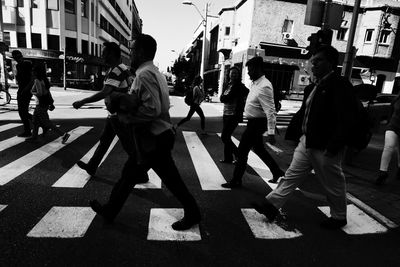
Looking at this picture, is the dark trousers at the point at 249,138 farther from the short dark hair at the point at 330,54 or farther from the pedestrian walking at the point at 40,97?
the pedestrian walking at the point at 40,97

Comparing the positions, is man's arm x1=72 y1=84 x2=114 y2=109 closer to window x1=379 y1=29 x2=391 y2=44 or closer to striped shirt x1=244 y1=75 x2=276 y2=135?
striped shirt x1=244 y1=75 x2=276 y2=135

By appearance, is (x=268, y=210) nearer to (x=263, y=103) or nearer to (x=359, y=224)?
(x=359, y=224)

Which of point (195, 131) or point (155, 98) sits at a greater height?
point (155, 98)

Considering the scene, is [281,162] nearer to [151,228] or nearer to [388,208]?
[388,208]

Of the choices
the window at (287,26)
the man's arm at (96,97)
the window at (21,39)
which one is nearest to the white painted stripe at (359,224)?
the man's arm at (96,97)

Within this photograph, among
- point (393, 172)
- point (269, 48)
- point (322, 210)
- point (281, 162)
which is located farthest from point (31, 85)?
point (269, 48)

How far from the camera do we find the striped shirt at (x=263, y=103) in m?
4.30

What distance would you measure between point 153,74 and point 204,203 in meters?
1.99

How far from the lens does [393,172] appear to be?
20.1 ft

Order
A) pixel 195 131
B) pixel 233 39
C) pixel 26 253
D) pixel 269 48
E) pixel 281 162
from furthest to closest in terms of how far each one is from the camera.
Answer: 1. pixel 233 39
2. pixel 269 48
3. pixel 195 131
4. pixel 281 162
5. pixel 26 253

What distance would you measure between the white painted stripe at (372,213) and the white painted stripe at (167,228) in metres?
2.32

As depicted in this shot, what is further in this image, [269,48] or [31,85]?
[269,48]

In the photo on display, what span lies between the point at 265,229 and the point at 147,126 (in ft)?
5.77

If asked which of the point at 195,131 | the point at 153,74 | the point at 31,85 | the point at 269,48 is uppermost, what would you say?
the point at 269,48
